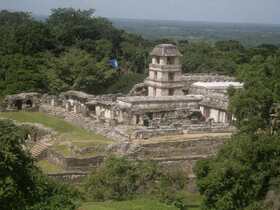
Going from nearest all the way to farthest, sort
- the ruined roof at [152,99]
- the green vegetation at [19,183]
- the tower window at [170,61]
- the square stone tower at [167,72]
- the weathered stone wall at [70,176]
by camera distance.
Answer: the green vegetation at [19,183]
the weathered stone wall at [70,176]
the ruined roof at [152,99]
the square stone tower at [167,72]
the tower window at [170,61]

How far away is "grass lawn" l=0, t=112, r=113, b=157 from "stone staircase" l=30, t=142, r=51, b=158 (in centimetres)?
68

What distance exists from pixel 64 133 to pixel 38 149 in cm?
276

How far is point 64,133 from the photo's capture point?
124ft

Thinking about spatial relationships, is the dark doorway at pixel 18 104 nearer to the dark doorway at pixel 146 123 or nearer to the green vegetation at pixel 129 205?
the dark doorway at pixel 146 123

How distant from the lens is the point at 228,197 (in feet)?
85.8

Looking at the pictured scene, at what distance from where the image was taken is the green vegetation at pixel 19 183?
19.5m

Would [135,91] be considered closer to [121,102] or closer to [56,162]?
[121,102]

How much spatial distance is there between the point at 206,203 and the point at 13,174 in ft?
32.1

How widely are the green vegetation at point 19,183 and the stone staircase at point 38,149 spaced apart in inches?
428

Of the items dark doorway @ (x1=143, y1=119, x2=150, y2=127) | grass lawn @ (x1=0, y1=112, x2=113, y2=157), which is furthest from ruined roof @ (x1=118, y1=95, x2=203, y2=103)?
grass lawn @ (x1=0, y1=112, x2=113, y2=157)

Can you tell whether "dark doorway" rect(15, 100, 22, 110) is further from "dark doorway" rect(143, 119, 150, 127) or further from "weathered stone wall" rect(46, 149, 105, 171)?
"weathered stone wall" rect(46, 149, 105, 171)

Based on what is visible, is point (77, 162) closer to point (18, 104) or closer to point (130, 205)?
point (130, 205)

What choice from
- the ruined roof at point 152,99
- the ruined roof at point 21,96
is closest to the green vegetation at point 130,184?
the ruined roof at point 152,99

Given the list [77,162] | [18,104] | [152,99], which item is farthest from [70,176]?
[18,104]
